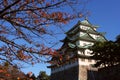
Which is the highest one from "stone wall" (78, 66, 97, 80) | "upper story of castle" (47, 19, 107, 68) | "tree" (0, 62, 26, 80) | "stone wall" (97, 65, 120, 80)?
"upper story of castle" (47, 19, 107, 68)

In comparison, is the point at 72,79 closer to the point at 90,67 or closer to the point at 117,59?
the point at 90,67

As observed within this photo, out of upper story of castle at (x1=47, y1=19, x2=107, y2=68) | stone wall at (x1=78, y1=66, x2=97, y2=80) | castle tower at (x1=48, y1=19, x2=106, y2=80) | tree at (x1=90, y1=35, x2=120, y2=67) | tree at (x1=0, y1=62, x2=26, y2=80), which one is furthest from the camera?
upper story of castle at (x1=47, y1=19, x2=107, y2=68)

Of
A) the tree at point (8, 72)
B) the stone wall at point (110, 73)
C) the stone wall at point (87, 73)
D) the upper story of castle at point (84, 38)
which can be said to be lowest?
the tree at point (8, 72)

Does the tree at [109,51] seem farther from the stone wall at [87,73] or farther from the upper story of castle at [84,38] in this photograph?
the upper story of castle at [84,38]

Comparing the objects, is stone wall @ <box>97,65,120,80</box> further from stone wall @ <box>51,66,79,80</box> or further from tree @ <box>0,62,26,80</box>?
tree @ <box>0,62,26,80</box>

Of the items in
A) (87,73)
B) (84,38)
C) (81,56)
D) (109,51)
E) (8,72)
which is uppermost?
(84,38)

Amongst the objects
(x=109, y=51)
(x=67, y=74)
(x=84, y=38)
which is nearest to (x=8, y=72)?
(x=109, y=51)

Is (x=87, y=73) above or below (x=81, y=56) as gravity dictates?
below

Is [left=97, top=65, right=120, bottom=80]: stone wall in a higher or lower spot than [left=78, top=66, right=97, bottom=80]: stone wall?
lower

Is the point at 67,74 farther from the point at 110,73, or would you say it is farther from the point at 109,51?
the point at 109,51

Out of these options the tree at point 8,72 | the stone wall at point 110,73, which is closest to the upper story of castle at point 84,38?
the stone wall at point 110,73

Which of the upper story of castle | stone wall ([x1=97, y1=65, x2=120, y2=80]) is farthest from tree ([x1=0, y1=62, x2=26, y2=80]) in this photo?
the upper story of castle

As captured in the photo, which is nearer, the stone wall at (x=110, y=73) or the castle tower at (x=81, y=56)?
the stone wall at (x=110, y=73)

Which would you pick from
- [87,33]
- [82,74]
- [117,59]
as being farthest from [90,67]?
[117,59]
